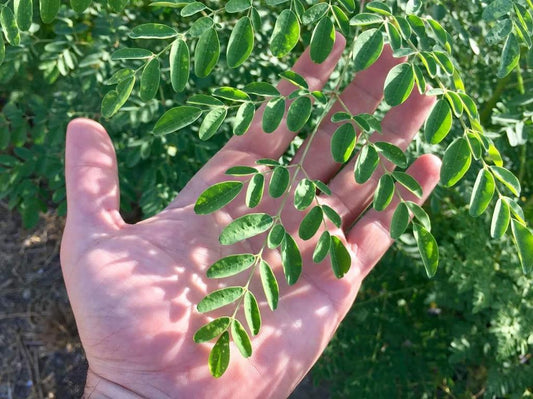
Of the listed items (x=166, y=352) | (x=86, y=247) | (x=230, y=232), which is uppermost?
(x=230, y=232)

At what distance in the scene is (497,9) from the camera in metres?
1.36

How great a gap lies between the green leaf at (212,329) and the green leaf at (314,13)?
0.67 metres

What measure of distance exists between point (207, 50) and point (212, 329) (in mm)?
608

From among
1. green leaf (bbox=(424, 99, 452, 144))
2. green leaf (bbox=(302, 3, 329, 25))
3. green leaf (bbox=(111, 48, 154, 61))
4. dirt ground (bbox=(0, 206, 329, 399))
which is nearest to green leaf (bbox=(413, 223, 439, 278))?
green leaf (bbox=(424, 99, 452, 144))

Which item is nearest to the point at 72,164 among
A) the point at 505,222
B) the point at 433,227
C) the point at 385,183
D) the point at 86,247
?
the point at 86,247

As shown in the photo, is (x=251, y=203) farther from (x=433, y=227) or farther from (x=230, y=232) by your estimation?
(x=433, y=227)

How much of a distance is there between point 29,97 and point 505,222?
5.95 ft

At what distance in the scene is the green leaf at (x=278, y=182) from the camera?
4.60ft

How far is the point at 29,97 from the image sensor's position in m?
2.41

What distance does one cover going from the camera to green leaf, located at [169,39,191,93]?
54.9 inches

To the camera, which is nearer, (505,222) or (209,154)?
(505,222)

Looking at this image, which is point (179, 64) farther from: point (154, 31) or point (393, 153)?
point (393, 153)

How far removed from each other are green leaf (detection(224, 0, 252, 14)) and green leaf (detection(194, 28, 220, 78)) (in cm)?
6

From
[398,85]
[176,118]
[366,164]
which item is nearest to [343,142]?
[366,164]
